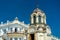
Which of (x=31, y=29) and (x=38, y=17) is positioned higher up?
(x=38, y=17)

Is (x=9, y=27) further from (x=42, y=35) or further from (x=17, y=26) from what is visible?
(x=42, y=35)

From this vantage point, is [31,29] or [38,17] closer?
[31,29]

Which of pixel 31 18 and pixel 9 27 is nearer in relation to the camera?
pixel 31 18

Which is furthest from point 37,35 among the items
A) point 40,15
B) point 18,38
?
point 18,38

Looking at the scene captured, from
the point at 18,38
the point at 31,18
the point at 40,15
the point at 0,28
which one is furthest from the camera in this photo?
the point at 0,28

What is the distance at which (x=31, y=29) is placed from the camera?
76.1 feet

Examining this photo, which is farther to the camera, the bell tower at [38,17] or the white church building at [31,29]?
the bell tower at [38,17]

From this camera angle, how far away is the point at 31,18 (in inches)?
1953

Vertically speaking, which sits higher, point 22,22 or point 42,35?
point 22,22

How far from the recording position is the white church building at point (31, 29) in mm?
23233

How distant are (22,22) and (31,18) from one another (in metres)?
29.5

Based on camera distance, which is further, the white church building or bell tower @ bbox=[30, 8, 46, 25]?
bell tower @ bbox=[30, 8, 46, 25]

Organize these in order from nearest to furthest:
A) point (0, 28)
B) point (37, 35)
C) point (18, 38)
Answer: point (37, 35), point (18, 38), point (0, 28)

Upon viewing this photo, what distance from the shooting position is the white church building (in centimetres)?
2323
